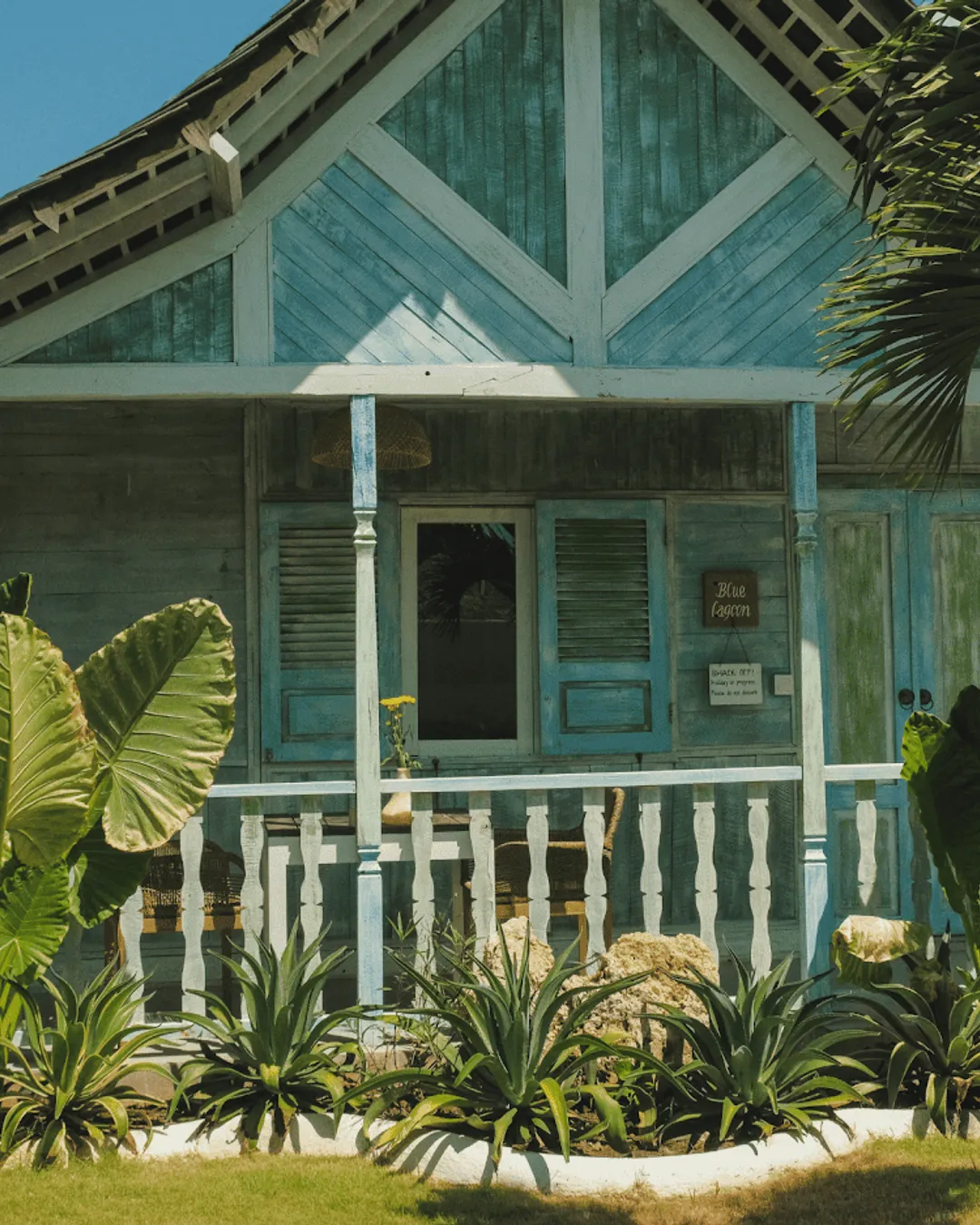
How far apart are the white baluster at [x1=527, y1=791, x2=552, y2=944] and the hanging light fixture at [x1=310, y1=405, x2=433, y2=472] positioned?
2.03m

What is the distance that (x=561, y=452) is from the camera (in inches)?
358

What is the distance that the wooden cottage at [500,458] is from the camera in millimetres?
6812

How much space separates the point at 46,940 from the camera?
19.5 feet

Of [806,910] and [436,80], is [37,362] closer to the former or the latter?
[436,80]

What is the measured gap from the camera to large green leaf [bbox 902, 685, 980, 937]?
642 cm

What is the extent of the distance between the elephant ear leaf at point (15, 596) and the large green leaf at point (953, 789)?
3.66 metres

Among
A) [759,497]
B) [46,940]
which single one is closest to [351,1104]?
[46,940]

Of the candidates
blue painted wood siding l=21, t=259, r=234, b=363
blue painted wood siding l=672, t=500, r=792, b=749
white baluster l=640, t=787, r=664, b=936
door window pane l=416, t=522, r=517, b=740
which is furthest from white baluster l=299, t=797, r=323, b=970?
blue painted wood siding l=672, t=500, r=792, b=749

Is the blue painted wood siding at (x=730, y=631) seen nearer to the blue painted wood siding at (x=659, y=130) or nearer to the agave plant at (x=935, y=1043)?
the blue painted wood siding at (x=659, y=130)

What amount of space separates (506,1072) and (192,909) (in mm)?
1728

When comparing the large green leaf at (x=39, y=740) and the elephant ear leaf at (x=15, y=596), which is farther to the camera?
the elephant ear leaf at (x=15, y=596)

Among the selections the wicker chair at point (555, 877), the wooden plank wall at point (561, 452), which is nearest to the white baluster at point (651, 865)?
the wicker chair at point (555, 877)

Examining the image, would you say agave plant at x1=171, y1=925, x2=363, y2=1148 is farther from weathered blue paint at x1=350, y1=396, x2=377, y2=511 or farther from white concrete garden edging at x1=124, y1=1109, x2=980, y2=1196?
weathered blue paint at x1=350, y1=396, x2=377, y2=511

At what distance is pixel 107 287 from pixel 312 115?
3.97ft
